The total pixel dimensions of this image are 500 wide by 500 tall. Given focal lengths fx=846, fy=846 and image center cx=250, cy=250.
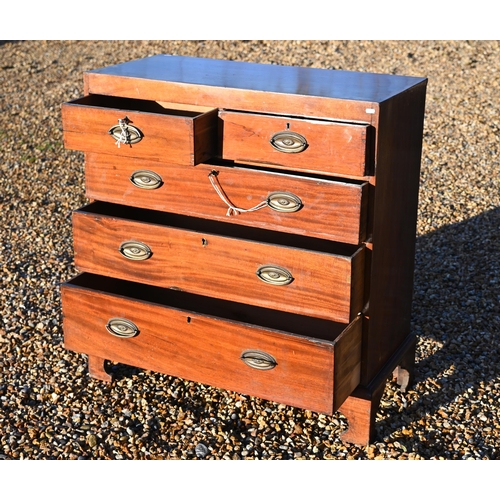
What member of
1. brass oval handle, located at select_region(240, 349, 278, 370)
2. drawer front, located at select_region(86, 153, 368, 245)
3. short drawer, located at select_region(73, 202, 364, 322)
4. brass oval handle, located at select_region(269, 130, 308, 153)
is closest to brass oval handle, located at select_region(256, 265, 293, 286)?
short drawer, located at select_region(73, 202, 364, 322)

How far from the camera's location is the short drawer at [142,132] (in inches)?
108

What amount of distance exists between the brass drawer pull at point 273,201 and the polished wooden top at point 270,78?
323mm

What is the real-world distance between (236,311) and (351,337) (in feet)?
2.39

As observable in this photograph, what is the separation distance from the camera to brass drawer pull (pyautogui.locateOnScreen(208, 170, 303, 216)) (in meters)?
2.76

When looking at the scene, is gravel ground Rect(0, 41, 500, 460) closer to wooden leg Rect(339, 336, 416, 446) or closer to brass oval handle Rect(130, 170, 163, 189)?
wooden leg Rect(339, 336, 416, 446)

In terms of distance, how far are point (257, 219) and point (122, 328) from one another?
27.0 inches

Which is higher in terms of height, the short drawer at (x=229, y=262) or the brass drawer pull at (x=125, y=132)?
the brass drawer pull at (x=125, y=132)

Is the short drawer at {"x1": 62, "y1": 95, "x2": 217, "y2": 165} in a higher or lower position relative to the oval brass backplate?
higher

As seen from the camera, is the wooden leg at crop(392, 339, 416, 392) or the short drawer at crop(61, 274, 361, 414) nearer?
the short drawer at crop(61, 274, 361, 414)

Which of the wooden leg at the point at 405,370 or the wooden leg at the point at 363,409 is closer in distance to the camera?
the wooden leg at the point at 363,409

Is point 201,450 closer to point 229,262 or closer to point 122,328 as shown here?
point 122,328

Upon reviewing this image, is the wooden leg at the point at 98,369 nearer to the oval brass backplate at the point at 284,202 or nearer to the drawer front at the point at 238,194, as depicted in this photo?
the drawer front at the point at 238,194

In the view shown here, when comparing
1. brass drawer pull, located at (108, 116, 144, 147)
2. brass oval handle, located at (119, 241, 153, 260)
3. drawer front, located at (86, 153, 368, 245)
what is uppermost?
brass drawer pull, located at (108, 116, 144, 147)

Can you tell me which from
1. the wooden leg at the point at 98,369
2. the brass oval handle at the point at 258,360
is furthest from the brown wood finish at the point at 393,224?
the wooden leg at the point at 98,369
